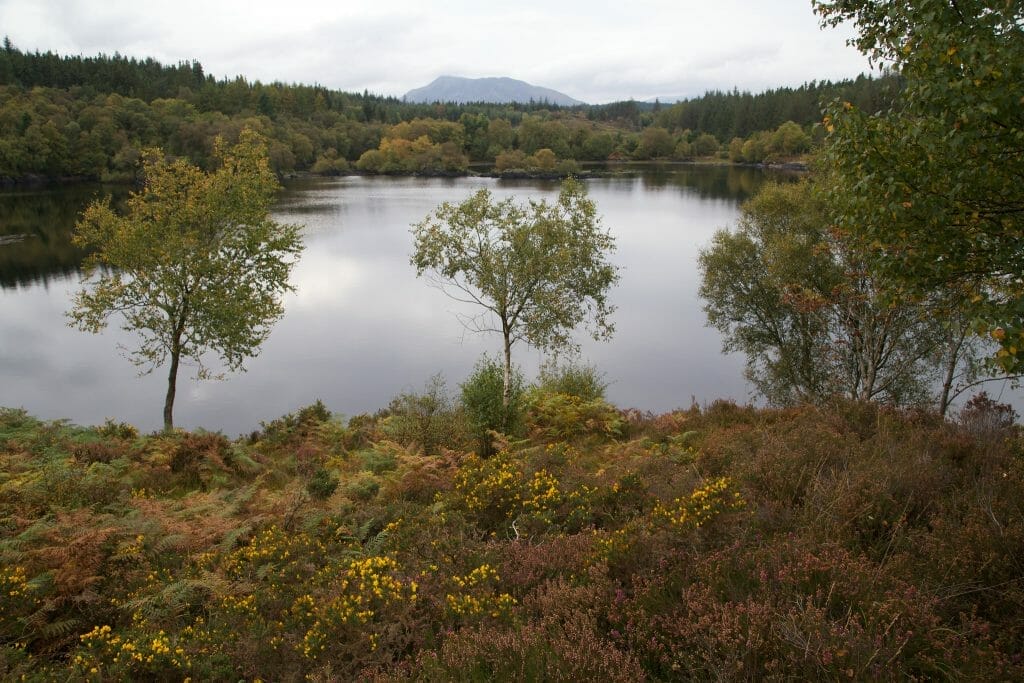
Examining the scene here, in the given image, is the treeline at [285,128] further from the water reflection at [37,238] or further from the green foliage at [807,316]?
the green foliage at [807,316]

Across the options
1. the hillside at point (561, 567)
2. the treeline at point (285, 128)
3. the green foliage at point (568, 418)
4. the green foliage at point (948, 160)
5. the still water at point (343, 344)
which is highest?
the treeline at point (285, 128)

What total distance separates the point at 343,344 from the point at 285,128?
11689 cm

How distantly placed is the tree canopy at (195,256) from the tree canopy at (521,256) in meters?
5.67

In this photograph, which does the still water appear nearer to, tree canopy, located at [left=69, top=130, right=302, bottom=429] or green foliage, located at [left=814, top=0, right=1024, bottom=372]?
tree canopy, located at [left=69, top=130, right=302, bottom=429]

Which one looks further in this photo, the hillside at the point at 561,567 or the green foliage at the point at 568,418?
the green foliage at the point at 568,418

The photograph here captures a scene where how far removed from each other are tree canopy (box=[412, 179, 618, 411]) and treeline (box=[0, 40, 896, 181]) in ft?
285

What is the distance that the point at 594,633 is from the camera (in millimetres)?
4691

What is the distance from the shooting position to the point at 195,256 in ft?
60.6

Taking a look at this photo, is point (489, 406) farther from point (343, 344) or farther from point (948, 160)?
point (343, 344)

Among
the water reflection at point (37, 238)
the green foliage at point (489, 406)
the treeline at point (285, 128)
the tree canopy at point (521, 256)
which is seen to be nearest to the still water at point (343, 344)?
the water reflection at point (37, 238)

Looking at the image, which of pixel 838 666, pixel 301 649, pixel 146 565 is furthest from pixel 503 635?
pixel 146 565

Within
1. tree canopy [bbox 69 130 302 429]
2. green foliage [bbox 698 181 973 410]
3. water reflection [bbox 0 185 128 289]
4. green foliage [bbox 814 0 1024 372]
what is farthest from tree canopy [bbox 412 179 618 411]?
water reflection [bbox 0 185 128 289]

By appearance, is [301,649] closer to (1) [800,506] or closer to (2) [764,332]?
(1) [800,506]

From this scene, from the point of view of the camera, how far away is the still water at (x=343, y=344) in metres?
26.2
